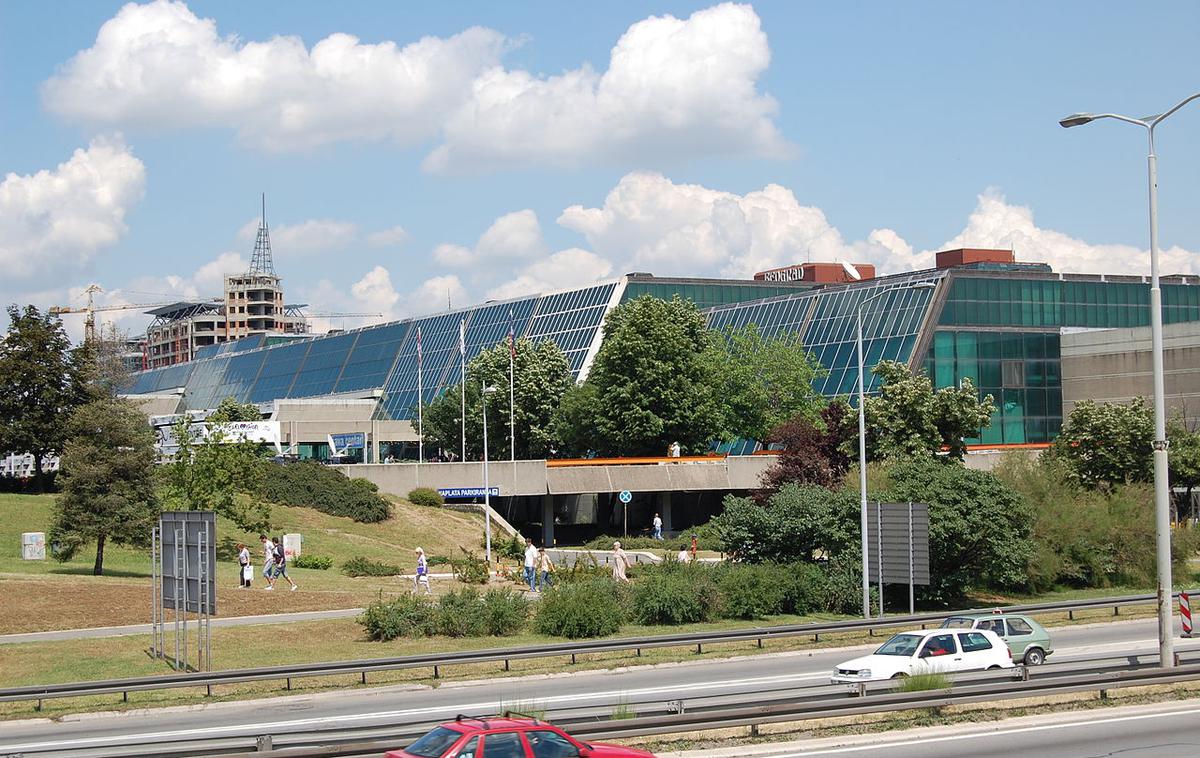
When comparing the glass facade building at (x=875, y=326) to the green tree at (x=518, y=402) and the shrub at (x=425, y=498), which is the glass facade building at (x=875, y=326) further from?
the shrub at (x=425, y=498)

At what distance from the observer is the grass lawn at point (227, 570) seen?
122ft

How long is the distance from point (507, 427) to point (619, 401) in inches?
499

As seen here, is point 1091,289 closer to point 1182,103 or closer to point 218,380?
point 1182,103

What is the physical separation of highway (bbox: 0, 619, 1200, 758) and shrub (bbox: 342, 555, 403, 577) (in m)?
22.1

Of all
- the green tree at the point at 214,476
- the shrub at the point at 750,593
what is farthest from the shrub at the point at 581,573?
the green tree at the point at 214,476

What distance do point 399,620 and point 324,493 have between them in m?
33.9

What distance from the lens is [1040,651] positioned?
28.5m

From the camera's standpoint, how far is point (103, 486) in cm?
4459

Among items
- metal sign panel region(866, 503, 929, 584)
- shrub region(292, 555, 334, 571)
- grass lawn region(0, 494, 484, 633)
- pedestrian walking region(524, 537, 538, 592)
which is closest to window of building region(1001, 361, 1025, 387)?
grass lawn region(0, 494, 484, 633)

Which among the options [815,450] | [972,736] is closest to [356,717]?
[972,736]

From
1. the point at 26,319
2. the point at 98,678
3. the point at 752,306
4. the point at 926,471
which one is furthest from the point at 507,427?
the point at 98,678

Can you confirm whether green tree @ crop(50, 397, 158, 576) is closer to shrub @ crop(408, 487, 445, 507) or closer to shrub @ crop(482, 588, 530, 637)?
shrub @ crop(482, 588, 530, 637)

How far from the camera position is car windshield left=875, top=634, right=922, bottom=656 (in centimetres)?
2519

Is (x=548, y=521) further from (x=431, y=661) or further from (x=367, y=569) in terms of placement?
(x=431, y=661)
